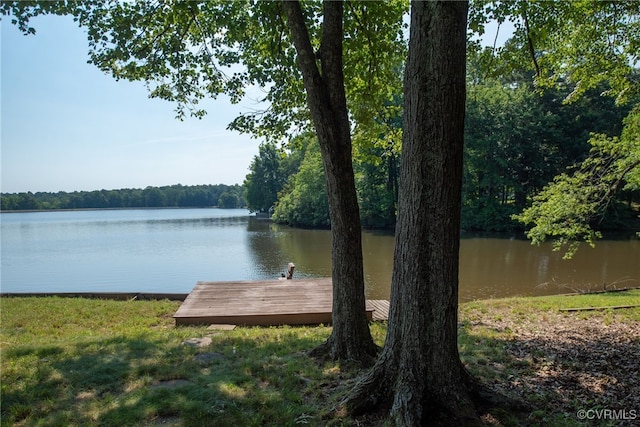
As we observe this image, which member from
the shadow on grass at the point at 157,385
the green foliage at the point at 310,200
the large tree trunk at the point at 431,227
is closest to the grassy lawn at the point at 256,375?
the shadow on grass at the point at 157,385

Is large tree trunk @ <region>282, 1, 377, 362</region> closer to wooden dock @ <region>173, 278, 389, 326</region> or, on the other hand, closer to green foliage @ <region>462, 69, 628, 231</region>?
wooden dock @ <region>173, 278, 389, 326</region>

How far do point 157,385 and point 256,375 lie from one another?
2.94 feet

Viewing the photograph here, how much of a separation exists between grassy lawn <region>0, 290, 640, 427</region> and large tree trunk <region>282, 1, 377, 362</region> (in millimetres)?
409

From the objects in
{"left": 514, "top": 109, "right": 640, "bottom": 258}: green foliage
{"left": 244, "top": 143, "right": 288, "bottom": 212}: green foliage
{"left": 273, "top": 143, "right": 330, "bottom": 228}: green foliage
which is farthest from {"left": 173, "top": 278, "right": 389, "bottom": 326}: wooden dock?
{"left": 244, "top": 143, "right": 288, "bottom": 212}: green foliage

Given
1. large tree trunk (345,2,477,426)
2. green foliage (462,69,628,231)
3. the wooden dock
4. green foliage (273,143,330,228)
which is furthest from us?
green foliage (273,143,330,228)

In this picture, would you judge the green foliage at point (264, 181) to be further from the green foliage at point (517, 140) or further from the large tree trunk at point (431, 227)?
the large tree trunk at point (431, 227)

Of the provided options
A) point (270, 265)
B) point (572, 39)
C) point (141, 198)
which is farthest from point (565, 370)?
point (141, 198)

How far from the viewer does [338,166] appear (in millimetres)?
4062

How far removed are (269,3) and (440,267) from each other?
409 cm

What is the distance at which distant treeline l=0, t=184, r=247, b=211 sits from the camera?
263 ft

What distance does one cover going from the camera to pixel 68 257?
73.7 feet

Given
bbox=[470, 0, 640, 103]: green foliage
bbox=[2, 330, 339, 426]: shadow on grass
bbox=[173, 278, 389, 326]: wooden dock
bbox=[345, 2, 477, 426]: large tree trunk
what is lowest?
bbox=[173, 278, 389, 326]: wooden dock

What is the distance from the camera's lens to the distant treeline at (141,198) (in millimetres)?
80312

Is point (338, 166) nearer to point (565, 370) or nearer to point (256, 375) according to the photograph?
point (256, 375)
